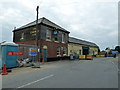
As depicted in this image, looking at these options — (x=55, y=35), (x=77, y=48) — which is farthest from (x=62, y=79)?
(x=77, y=48)

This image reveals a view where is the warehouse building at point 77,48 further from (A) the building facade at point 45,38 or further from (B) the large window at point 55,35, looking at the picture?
(B) the large window at point 55,35

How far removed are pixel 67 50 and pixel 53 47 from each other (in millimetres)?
6801

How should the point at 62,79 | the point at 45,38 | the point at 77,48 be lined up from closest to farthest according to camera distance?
the point at 62,79 < the point at 45,38 < the point at 77,48

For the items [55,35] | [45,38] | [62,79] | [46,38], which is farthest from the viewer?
[55,35]

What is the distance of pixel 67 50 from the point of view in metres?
35.0

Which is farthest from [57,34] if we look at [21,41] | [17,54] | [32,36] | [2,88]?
[2,88]

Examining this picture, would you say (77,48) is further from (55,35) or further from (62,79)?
(62,79)

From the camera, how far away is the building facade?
2622cm

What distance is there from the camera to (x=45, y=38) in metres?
27.0

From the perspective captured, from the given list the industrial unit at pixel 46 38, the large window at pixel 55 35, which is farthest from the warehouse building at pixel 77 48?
the large window at pixel 55 35

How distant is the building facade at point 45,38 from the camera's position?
2622 cm

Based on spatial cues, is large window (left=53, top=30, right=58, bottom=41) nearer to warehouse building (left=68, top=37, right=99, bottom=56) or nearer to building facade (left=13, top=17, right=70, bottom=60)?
building facade (left=13, top=17, right=70, bottom=60)

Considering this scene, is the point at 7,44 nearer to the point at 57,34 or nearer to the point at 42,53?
the point at 42,53

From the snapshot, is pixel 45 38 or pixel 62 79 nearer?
pixel 62 79
